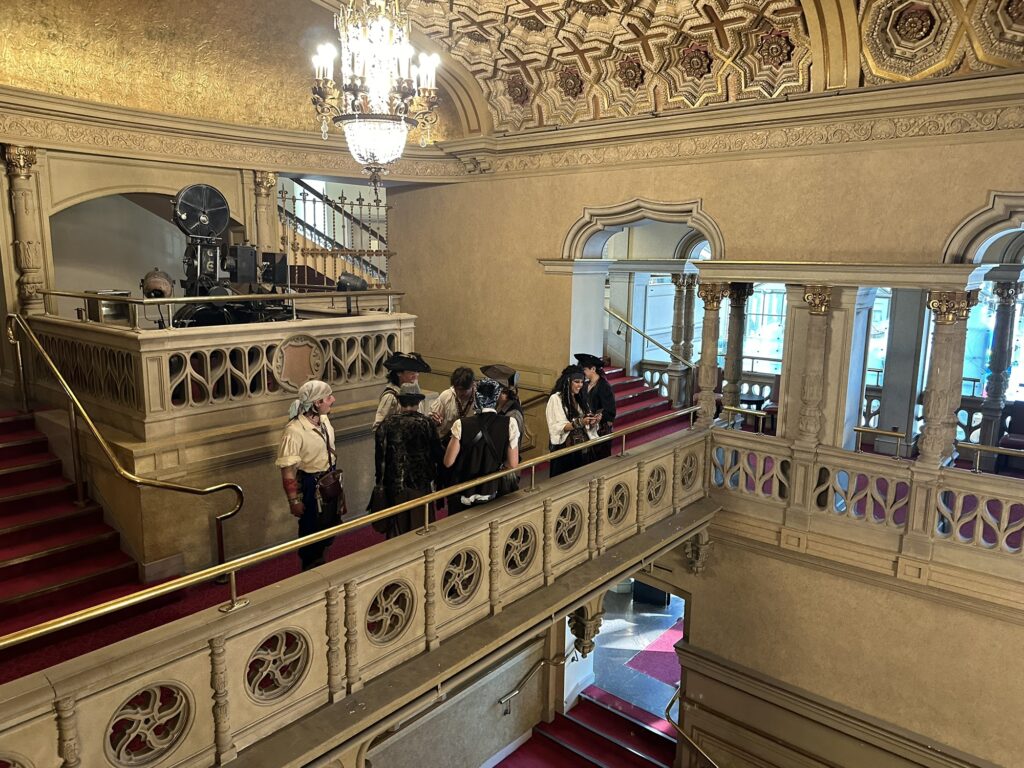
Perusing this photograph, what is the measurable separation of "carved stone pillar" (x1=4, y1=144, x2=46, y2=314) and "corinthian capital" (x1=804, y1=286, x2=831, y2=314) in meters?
9.07

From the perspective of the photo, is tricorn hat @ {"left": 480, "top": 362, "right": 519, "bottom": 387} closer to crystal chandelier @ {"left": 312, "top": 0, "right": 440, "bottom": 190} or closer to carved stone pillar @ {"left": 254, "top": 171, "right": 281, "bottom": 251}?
crystal chandelier @ {"left": 312, "top": 0, "right": 440, "bottom": 190}

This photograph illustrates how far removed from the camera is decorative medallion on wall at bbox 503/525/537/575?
18.0 feet

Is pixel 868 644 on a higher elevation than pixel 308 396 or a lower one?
lower

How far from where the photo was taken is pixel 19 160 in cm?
786

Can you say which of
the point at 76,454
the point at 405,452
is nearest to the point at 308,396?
the point at 405,452

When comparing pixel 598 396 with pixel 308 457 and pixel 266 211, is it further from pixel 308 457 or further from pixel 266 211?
pixel 266 211

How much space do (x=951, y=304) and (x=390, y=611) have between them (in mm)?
6411

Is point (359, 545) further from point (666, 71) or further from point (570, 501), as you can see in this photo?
point (666, 71)

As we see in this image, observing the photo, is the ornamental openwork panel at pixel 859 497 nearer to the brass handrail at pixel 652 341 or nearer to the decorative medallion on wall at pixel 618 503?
the decorative medallion on wall at pixel 618 503

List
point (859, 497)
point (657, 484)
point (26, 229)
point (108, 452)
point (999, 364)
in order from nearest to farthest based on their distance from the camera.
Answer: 1. point (108, 452)
2. point (657, 484)
3. point (859, 497)
4. point (26, 229)
5. point (999, 364)

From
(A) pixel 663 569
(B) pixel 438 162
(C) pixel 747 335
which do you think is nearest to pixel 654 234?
(C) pixel 747 335

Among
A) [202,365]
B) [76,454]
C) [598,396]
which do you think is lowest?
[76,454]

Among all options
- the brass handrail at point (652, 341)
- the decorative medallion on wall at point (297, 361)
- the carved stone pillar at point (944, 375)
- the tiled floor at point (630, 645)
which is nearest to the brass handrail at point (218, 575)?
the decorative medallion on wall at point (297, 361)

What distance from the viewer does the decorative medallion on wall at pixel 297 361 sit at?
22.0 feet
